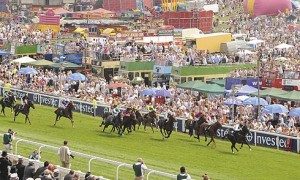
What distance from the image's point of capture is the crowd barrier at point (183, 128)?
3400 cm

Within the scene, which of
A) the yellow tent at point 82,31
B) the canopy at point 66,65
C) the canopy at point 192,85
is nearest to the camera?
the canopy at point 192,85

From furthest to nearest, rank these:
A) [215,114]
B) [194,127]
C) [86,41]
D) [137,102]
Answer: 1. [86,41]
2. [137,102]
3. [215,114]
4. [194,127]

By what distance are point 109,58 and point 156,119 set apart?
1948 cm

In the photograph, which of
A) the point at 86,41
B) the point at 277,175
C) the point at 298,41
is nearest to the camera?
the point at 277,175

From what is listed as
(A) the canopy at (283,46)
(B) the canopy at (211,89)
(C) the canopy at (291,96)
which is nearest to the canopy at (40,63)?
(B) the canopy at (211,89)

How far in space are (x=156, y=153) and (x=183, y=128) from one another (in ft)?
20.3

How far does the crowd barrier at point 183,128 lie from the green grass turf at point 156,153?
524 mm

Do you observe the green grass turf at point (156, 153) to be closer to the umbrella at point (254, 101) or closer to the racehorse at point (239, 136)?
the racehorse at point (239, 136)

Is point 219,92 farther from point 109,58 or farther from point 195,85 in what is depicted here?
point 109,58

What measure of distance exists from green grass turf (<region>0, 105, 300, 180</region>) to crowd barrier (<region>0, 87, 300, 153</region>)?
1.72 feet

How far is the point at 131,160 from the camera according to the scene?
29734 mm

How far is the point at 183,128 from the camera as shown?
37.9m

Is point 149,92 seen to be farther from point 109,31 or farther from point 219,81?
point 109,31

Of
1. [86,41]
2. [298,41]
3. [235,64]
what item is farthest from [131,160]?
[298,41]
